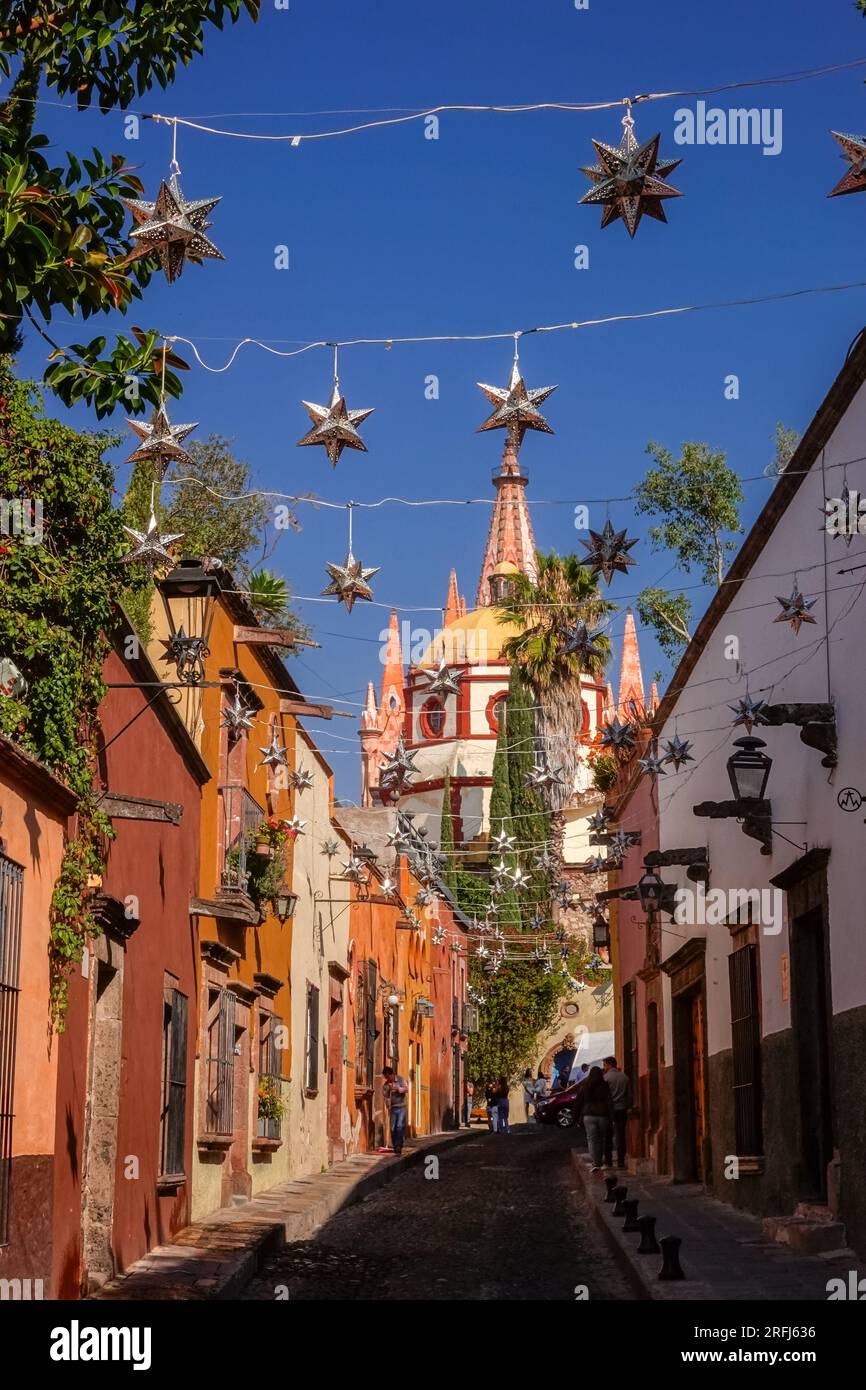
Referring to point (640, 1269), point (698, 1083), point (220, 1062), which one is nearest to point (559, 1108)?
point (698, 1083)

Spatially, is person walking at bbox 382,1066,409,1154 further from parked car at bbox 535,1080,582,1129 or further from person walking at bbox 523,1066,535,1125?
person walking at bbox 523,1066,535,1125

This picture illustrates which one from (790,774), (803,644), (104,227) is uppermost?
(104,227)

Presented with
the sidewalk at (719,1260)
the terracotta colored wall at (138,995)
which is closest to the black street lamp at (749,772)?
the sidewalk at (719,1260)

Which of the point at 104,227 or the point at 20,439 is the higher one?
the point at 104,227

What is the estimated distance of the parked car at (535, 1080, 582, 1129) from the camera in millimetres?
41000

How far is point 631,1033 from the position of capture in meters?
26.9

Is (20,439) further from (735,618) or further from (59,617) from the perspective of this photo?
(735,618)

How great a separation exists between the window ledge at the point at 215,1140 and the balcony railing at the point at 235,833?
249 cm

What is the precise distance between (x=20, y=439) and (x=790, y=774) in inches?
286

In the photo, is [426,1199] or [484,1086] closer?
[426,1199]

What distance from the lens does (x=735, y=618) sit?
1731cm

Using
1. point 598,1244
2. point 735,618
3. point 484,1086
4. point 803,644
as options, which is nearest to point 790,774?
point 803,644

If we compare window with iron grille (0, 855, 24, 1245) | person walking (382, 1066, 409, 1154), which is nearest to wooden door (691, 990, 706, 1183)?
person walking (382, 1066, 409, 1154)
